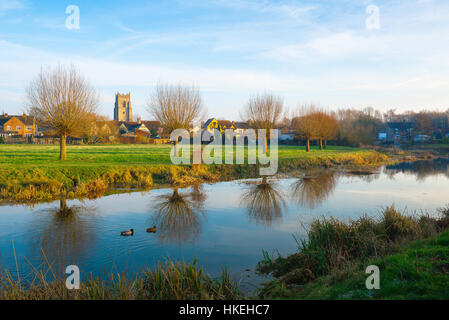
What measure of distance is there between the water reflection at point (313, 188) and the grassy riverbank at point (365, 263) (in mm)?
6392

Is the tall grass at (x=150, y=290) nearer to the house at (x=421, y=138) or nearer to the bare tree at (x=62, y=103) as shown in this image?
the bare tree at (x=62, y=103)

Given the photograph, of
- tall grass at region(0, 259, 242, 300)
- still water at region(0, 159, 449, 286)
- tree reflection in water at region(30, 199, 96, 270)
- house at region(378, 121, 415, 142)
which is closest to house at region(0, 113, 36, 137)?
still water at region(0, 159, 449, 286)

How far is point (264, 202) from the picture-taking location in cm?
1669

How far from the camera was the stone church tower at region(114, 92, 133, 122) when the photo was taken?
14950cm

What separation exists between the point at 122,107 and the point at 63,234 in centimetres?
14835

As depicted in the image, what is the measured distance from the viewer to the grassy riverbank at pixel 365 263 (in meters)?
5.51

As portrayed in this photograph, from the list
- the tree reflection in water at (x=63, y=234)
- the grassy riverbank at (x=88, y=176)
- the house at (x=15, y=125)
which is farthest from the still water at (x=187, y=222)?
the house at (x=15, y=125)

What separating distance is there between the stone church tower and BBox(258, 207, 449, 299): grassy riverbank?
5934 inches

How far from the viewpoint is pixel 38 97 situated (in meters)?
22.2

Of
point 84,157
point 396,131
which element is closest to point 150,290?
point 84,157

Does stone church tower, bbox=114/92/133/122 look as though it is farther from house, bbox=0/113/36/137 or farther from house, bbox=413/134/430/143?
house, bbox=413/134/430/143

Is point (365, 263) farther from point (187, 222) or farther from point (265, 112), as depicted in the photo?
point (265, 112)
